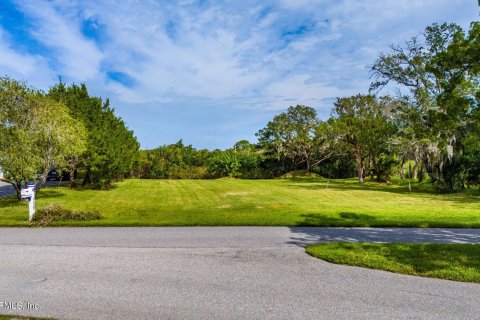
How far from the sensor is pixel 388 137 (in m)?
26.8

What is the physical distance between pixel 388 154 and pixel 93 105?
80.1 feet

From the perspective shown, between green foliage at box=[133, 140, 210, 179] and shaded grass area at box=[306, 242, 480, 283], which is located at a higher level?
green foliage at box=[133, 140, 210, 179]

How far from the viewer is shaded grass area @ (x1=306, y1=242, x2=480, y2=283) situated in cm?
606

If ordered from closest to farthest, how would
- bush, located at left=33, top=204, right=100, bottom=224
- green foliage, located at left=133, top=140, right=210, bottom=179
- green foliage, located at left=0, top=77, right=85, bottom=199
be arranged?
bush, located at left=33, top=204, right=100, bottom=224
green foliage, located at left=0, top=77, right=85, bottom=199
green foliage, located at left=133, top=140, right=210, bottom=179

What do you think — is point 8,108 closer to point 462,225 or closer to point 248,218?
point 248,218

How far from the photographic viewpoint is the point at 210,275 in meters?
6.01

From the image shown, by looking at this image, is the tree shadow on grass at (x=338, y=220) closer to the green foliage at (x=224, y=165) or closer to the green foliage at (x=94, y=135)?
the green foliage at (x=94, y=135)

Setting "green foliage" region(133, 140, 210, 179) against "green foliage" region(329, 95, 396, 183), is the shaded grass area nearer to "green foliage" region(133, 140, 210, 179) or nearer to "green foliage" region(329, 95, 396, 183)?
"green foliage" region(329, 95, 396, 183)

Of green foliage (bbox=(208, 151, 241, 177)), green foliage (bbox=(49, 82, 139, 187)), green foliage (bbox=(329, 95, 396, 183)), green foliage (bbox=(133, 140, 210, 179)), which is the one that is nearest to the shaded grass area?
green foliage (bbox=(49, 82, 139, 187))

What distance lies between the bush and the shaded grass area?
7.40 m

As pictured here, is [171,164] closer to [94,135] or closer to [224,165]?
[224,165]

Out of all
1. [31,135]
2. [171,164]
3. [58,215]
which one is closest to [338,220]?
[58,215]

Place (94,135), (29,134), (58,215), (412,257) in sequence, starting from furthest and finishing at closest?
(94,135)
(29,134)
(58,215)
(412,257)

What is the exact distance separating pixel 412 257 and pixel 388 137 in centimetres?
2170
